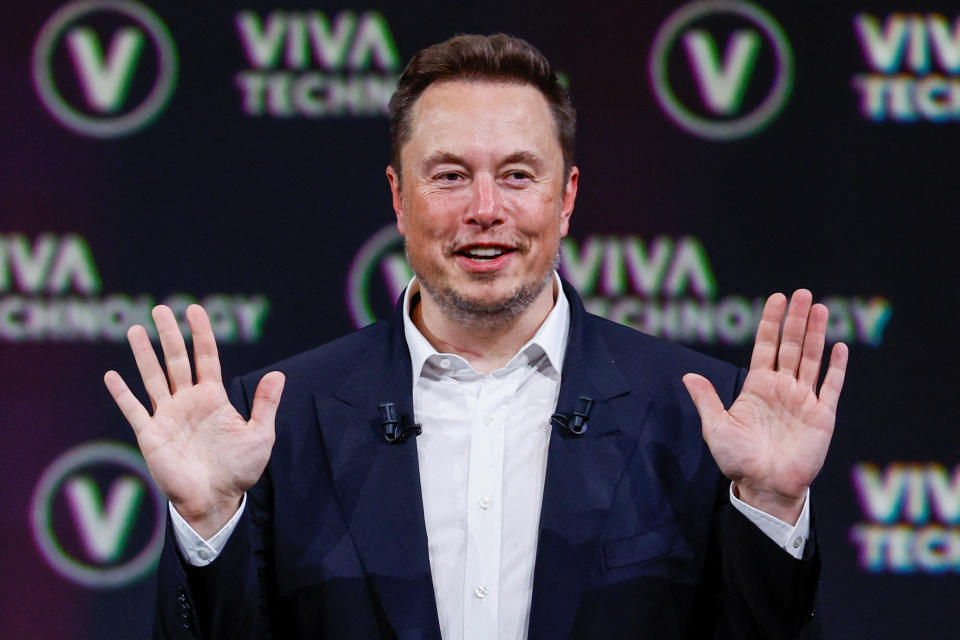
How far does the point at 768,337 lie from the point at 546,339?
0.50 m

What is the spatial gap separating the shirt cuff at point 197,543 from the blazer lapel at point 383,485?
271 mm

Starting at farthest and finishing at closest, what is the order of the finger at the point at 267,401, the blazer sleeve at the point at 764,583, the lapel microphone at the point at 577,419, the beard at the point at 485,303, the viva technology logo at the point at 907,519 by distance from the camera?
the viva technology logo at the point at 907,519 → the beard at the point at 485,303 → the lapel microphone at the point at 577,419 → the finger at the point at 267,401 → the blazer sleeve at the point at 764,583

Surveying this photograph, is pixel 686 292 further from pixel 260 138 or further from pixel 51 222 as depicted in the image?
pixel 51 222

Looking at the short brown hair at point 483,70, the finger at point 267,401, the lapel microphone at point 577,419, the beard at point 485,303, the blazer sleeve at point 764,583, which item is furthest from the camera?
the short brown hair at point 483,70

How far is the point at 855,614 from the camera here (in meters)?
3.29

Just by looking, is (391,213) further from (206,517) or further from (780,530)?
(780,530)

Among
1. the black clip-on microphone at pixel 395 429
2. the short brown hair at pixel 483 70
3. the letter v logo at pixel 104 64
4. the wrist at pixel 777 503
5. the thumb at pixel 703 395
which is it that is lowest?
the wrist at pixel 777 503

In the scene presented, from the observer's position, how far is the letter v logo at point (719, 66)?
3301 mm

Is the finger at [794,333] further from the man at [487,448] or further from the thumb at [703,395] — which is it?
the thumb at [703,395]

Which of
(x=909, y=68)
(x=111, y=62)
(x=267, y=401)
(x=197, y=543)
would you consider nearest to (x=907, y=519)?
(x=909, y=68)

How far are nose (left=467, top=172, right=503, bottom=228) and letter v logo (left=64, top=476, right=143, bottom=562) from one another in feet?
5.18

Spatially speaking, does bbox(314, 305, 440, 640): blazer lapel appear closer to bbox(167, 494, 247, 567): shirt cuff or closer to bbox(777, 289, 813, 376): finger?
bbox(167, 494, 247, 567): shirt cuff

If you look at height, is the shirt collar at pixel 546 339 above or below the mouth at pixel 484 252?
below

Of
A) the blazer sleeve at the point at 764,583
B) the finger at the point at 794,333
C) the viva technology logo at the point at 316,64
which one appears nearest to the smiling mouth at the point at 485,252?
the finger at the point at 794,333
